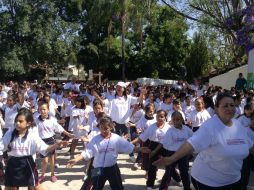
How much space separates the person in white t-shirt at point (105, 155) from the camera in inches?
205

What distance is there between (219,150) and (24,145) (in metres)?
2.43

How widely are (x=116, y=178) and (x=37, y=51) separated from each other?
2889 centimetres

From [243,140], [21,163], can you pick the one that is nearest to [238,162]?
[243,140]

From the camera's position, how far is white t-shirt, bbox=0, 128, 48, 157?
5020 mm

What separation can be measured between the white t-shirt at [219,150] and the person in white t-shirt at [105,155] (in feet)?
5.18

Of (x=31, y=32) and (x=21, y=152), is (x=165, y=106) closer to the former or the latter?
(x=21, y=152)

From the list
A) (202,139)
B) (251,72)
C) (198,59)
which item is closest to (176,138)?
(202,139)

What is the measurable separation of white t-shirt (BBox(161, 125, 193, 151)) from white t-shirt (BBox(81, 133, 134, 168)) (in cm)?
113

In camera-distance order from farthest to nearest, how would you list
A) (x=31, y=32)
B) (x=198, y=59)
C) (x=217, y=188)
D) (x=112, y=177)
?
(x=198, y=59)
(x=31, y=32)
(x=112, y=177)
(x=217, y=188)

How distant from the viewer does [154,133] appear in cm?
692

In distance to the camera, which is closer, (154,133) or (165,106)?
(154,133)

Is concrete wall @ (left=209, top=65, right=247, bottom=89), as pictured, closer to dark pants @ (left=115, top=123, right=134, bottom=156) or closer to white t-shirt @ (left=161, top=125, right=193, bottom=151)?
dark pants @ (left=115, top=123, right=134, bottom=156)

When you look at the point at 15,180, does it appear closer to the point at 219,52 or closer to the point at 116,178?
the point at 116,178

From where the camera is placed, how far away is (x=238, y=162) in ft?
12.6
